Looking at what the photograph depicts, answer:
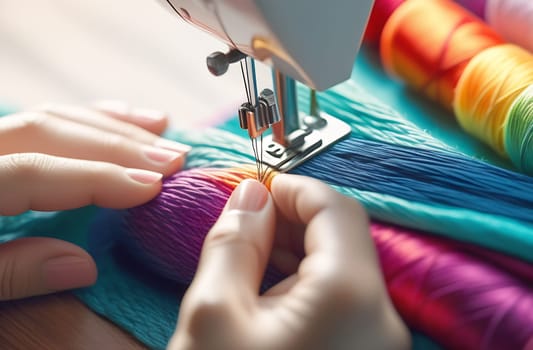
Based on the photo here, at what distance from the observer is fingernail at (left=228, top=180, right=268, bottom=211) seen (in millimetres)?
647

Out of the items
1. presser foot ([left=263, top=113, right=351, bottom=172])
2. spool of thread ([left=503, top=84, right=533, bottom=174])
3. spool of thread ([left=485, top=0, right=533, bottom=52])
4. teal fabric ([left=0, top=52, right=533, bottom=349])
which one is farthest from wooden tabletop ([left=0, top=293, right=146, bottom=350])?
spool of thread ([left=485, top=0, right=533, bottom=52])

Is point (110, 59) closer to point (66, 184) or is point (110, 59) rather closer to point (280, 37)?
point (66, 184)

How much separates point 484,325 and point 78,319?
0.43m

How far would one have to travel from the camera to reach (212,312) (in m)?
0.53

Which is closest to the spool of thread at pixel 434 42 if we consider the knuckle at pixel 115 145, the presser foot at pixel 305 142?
the presser foot at pixel 305 142

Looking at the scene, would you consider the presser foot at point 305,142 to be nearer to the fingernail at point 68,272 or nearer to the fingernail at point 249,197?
the fingernail at point 249,197

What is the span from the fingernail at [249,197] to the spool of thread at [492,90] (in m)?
0.31

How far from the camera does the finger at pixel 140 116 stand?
0.93 metres

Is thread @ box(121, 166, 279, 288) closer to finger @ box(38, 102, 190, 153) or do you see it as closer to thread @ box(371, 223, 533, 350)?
finger @ box(38, 102, 190, 153)

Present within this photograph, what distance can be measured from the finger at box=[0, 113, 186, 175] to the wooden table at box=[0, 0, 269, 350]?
15cm

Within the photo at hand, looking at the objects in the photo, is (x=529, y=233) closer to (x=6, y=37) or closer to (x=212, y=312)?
(x=212, y=312)

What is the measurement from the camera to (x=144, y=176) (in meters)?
0.79

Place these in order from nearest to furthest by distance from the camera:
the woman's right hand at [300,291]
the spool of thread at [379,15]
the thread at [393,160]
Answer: the woman's right hand at [300,291] → the thread at [393,160] → the spool of thread at [379,15]

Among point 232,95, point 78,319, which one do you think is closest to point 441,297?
point 78,319
